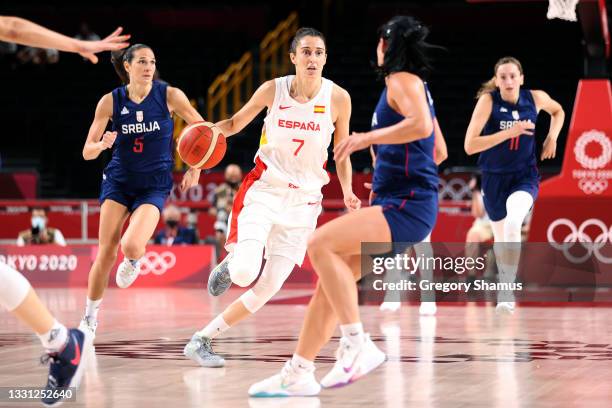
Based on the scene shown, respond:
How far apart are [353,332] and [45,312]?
1509 mm

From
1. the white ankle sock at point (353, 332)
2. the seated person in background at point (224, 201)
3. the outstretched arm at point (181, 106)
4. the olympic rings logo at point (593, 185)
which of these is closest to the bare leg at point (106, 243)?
the outstretched arm at point (181, 106)

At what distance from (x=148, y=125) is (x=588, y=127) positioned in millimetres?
6025

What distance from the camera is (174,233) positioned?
15906 millimetres

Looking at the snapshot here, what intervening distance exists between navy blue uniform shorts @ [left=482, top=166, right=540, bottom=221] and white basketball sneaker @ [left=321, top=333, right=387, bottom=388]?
5.30 meters

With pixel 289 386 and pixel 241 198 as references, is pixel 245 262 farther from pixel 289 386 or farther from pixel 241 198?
pixel 289 386

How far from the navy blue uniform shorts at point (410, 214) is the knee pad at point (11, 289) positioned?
181 centimetres

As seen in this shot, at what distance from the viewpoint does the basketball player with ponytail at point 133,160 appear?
8.49 meters

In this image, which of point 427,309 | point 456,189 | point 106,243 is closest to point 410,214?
point 106,243

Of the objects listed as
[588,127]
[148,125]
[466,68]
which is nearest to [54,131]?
[466,68]

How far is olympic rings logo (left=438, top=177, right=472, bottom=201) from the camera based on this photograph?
2008 cm

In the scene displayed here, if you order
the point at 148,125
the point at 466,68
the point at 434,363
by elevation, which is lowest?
the point at 434,363

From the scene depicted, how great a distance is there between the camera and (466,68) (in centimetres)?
2448

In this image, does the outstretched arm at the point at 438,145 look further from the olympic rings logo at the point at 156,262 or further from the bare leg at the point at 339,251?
the olympic rings logo at the point at 156,262

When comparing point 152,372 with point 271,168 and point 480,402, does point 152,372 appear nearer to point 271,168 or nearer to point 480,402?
point 271,168
